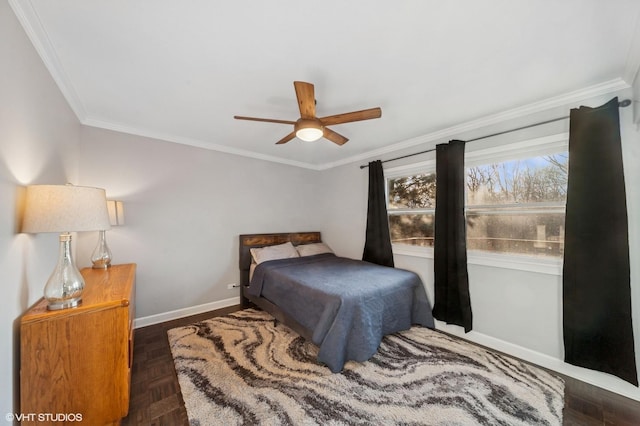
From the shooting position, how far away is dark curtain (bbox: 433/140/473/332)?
8.22 ft

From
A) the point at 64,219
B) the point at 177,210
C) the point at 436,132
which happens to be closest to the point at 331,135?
the point at 436,132

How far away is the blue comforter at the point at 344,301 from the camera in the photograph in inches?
80.0

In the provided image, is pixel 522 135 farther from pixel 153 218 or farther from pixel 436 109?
pixel 153 218

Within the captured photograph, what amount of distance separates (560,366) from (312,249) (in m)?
3.05

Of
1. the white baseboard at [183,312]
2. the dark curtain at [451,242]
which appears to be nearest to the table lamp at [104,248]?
the white baseboard at [183,312]

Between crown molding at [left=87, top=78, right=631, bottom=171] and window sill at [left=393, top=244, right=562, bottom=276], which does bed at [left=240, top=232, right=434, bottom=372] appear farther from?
crown molding at [left=87, top=78, right=631, bottom=171]

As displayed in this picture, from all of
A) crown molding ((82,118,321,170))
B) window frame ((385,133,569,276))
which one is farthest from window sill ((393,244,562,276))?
crown molding ((82,118,321,170))

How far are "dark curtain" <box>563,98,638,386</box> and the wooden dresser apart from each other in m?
3.31

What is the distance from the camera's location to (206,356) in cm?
217

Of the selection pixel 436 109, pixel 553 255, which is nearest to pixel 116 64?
pixel 436 109

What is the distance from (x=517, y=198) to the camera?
92.4 inches

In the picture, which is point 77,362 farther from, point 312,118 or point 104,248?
point 312,118

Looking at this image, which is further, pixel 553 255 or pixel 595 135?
pixel 553 255

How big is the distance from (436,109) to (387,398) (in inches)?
99.9
